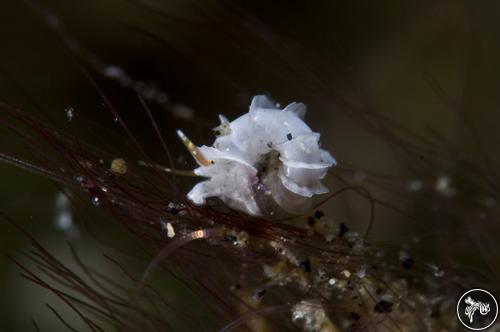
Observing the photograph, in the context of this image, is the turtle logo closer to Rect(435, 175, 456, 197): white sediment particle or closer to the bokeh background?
Rect(435, 175, 456, 197): white sediment particle

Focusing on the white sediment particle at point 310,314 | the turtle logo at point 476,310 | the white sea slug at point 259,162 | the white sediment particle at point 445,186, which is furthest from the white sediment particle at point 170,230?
the white sediment particle at point 445,186

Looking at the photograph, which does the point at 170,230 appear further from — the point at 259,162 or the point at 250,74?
the point at 250,74

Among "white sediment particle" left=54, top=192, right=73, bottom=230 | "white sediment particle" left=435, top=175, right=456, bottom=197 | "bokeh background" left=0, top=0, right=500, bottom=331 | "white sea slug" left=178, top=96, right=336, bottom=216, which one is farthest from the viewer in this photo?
"bokeh background" left=0, top=0, right=500, bottom=331

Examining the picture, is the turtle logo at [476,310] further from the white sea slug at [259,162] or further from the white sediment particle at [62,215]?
the white sediment particle at [62,215]

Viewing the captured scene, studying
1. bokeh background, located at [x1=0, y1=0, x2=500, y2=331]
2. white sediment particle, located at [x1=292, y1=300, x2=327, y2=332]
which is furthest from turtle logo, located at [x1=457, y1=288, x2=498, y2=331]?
bokeh background, located at [x1=0, y1=0, x2=500, y2=331]

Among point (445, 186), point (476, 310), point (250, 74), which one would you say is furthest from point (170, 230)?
point (250, 74)
